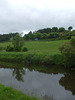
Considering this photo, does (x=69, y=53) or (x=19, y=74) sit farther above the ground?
(x=69, y=53)

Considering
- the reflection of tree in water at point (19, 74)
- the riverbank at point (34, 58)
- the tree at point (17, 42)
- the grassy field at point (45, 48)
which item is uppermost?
the tree at point (17, 42)

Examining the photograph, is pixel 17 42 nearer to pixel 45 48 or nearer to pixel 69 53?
pixel 45 48

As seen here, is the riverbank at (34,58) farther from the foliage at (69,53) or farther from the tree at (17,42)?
the tree at (17,42)

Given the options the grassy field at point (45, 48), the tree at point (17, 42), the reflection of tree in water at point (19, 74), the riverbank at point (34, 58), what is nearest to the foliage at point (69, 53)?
the riverbank at point (34, 58)

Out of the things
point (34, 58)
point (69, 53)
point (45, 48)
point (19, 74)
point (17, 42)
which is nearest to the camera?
point (69, 53)

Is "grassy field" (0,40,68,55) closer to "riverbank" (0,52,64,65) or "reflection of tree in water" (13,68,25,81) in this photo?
"riverbank" (0,52,64,65)

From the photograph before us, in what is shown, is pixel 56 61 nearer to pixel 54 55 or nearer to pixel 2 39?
pixel 54 55

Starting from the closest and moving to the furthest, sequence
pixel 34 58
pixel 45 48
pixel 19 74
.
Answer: pixel 19 74, pixel 34 58, pixel 45 48

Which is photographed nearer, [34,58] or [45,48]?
[34,58]

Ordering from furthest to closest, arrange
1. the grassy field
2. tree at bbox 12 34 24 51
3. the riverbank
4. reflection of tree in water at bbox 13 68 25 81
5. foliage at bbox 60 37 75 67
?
tree at bbox 12 34 24 51
the grassy field
the riverbank
foliage at bbox 60 37 75 67
reflection of tree in water at bbox 13 68 25 81

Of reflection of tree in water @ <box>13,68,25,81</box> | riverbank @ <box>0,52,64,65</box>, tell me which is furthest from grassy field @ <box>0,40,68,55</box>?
reflection of tree in water @ <box>13,68,25,81</box>

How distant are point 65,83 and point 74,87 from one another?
78.9 inches

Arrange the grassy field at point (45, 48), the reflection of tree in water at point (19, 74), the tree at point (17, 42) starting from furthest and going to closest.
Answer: the tree at point (17, 42) < the grassy field at point (45, 48) < the reflection of tree in water at point (19, 74)

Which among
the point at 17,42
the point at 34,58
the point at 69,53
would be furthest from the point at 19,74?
the point at 17,42
